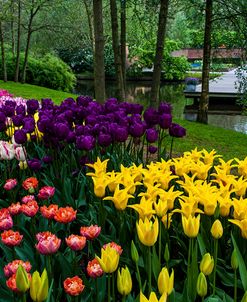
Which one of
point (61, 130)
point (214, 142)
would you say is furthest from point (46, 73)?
point (61, 130)

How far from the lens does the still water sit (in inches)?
771

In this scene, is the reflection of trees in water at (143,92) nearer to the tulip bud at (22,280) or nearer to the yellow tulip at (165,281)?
the yellow tulip at (165,281)

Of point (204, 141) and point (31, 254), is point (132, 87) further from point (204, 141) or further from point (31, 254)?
point (31, 254)

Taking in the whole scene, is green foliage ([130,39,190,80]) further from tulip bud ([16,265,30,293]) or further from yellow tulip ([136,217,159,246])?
tulip bud ([16,265,30,293])

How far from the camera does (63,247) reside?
9.27 feet

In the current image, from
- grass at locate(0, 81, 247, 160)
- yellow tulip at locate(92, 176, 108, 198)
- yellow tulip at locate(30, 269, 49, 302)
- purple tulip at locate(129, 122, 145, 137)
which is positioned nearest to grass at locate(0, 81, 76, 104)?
grass at locate(0, 81, 247, 160)

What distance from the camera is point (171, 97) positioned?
29.8m

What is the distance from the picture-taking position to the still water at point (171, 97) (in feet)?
64.3

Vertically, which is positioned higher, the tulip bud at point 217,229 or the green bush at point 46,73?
the tulip bud at point 217,229

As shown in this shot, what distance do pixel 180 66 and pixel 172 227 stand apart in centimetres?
3828

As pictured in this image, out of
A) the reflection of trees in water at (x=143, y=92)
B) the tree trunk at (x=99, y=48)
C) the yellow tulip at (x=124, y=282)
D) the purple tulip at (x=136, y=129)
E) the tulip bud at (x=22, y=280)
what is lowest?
the reflection of trees in water at (x=143, y=92)

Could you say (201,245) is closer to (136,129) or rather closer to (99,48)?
(136,129)

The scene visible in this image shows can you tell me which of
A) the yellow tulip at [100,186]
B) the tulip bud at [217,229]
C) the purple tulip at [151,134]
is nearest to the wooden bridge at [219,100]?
the purple tulip at [151,134]

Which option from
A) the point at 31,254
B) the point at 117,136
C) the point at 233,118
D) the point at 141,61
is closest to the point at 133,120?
the point at 117,136
